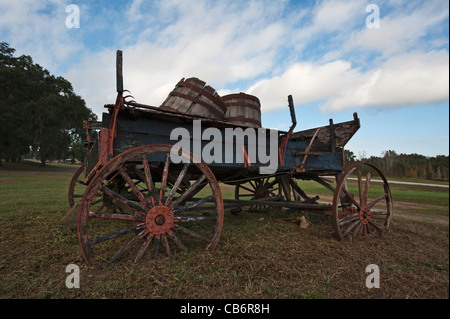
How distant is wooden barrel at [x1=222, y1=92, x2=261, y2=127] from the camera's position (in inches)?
190

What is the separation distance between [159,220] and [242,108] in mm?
2874

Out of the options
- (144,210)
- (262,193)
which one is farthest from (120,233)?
(262,193)

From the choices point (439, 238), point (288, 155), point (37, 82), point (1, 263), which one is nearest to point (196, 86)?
point (288, 155)

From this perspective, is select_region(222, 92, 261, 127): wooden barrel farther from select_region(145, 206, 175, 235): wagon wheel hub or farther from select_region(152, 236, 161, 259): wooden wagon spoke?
select_region(152, 236, 161, 259): wooden wagon spoke

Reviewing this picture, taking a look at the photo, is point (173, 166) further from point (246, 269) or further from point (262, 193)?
point (262, 193)

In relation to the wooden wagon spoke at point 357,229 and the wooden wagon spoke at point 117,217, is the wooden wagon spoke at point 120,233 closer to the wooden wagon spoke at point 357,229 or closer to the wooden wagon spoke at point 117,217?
the wooden wagon spoke at point 117,217

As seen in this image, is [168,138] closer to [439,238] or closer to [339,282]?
[339,282]

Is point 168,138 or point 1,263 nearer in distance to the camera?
point 1,263

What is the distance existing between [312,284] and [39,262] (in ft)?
11.2

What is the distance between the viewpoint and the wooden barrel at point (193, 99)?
413 centimetres

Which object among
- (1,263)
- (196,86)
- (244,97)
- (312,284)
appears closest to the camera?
(312,284)

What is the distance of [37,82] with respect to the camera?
1202 inches

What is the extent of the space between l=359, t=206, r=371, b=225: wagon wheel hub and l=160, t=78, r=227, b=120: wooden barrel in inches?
131
